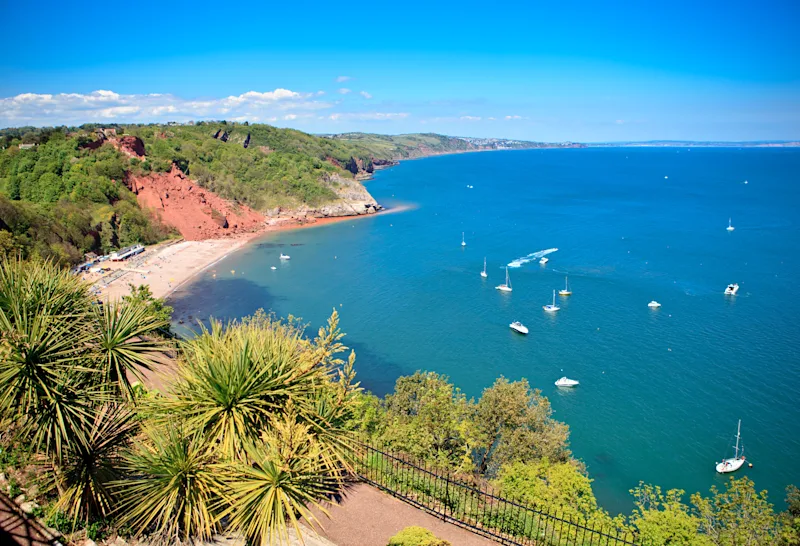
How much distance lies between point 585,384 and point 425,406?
20866 millimetres

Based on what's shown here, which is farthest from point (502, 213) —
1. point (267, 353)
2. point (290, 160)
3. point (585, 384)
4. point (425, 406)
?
point (267, 353)

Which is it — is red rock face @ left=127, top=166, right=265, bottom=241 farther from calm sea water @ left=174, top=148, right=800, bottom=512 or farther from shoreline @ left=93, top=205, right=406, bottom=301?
calm sea water @ left=174, top=148, right=800, bottom=512

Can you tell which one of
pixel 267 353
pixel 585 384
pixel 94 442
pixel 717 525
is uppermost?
pixel 267 353

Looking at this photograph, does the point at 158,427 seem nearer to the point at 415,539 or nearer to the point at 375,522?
the point at 375,522

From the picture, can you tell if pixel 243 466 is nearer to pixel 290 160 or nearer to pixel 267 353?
pixel 267 353

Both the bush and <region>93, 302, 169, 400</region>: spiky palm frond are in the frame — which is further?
<region>93, 302, 169, 400</region>: spiky palm frond

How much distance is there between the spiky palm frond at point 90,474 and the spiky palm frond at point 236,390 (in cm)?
187

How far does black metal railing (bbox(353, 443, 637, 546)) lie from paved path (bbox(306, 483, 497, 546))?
24 centimetres

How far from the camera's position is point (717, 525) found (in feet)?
52.9

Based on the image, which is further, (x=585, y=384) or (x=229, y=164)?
(x=229, y=164)

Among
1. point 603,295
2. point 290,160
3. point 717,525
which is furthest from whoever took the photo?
point 290,160

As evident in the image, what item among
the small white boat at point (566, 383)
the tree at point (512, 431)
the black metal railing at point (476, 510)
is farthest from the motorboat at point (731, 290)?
the black metal railing at point (476, 510)

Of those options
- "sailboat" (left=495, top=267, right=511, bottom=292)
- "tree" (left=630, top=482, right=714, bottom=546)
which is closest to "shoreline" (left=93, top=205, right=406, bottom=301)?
"sailboat" (left=495, top=267, right=511, bottom=292)

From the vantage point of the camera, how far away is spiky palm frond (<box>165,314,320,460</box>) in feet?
33.1
